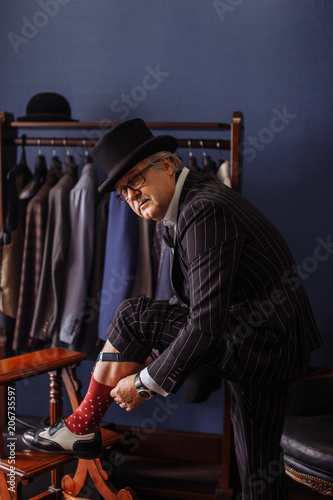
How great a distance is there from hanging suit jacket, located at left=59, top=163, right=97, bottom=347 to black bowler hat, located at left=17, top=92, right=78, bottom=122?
328 mm

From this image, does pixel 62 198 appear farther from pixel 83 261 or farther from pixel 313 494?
pixel 313 494

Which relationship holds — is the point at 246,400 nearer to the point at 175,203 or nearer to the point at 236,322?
the point at 236,322

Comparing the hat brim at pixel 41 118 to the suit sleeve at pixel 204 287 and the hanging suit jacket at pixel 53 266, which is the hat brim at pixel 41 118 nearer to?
the hanging suit jacket at pixel 53 266

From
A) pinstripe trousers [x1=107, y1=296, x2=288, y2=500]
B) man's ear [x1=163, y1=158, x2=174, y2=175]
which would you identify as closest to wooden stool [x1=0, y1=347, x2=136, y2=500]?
pinstripe trousers [x1=107, y1=296, x2=288, y2=500]

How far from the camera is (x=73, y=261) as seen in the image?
2.43m

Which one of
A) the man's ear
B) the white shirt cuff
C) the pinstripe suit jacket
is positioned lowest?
the white shirt cuff

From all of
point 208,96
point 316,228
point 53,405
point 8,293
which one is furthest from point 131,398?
point 208,96

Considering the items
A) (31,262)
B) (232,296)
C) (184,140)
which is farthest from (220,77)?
(232,296)

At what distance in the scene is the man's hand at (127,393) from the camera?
1658 millimetres

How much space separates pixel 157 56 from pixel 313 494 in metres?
2.11

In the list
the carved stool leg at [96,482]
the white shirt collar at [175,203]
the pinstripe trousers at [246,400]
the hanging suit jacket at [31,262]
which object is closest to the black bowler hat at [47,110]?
the hanging suit jacket at [31,262]

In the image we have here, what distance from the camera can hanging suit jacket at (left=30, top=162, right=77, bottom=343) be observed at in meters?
2.40

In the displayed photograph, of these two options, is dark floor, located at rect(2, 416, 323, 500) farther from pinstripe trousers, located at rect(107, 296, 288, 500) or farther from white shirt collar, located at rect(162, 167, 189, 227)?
white shirt collar, located at rect(162, 167, 189, 227)

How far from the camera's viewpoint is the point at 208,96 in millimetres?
2689
